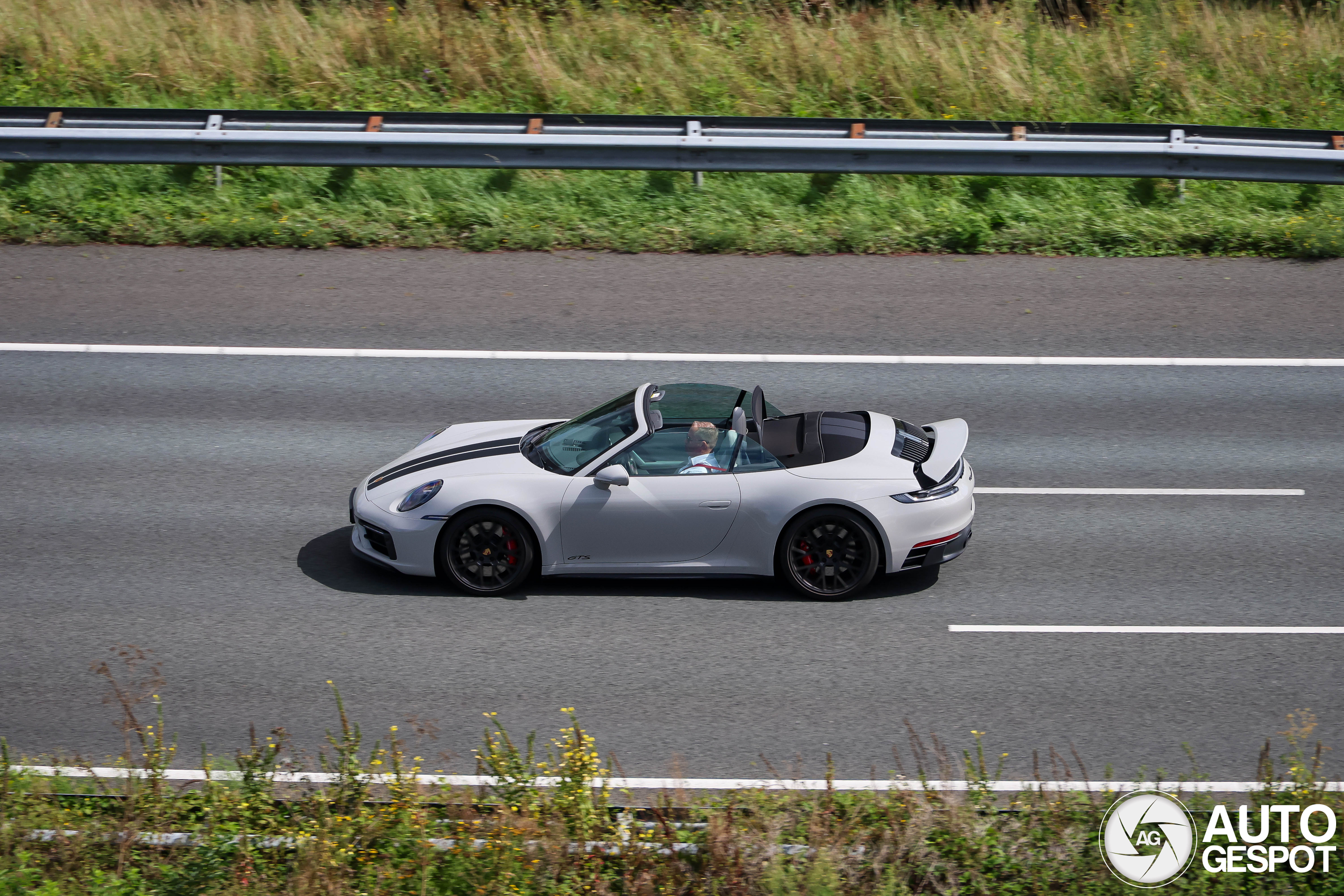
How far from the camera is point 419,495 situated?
28.3ft

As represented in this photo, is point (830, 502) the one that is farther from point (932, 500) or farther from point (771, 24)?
point (771, 24)

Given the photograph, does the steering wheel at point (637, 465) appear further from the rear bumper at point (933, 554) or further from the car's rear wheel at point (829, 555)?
the rear bumper at point (933, 554)

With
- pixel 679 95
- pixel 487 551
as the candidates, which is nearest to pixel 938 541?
pixel 487 551

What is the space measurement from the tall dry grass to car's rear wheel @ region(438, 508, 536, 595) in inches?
378

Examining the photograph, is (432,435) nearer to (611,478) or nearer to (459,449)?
(459,449)

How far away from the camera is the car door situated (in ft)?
27.8

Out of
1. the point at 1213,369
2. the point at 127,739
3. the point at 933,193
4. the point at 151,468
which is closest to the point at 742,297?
the point at 933,193

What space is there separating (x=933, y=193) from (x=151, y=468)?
941 centimetres

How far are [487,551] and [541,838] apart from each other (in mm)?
3012

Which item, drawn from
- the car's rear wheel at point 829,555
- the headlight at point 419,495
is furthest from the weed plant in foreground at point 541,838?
the headlight at point 419,495

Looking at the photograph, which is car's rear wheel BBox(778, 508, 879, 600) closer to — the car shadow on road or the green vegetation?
the car shadow on road

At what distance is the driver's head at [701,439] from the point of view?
28.2ft

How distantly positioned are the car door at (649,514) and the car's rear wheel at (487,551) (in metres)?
0.33

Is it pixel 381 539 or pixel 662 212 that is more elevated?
pixel 662 212
